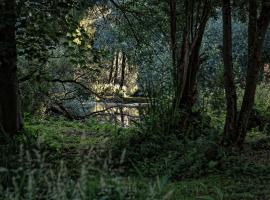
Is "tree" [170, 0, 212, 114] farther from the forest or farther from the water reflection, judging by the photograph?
the water reflection

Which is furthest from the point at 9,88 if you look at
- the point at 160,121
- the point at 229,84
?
the point at 229,84

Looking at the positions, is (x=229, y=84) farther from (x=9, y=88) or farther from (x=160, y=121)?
(x=9, y=88)

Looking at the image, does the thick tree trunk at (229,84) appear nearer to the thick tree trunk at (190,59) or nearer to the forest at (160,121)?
the forest at (160,121)

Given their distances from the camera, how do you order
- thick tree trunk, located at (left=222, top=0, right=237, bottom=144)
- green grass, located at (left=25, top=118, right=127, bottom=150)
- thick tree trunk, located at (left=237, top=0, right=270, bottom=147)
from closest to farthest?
thick tree trunk, located at (left=237, top=0, right=270, bottom=147) < thick tree trunk, located at (left=222, top=0, right=237, bottom=144) < green grass, located at (left=25, top=118, right=127, bottom=150)

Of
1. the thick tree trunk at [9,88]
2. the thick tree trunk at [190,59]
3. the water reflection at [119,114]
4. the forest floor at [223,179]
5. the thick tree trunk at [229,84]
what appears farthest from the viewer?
the water reflection at [119,114]

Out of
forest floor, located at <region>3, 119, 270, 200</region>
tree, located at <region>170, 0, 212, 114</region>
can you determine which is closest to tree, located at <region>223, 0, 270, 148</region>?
forest floor, located at <region>3, 119, 270, 200</region>

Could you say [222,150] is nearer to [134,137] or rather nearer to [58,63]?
[134,137]

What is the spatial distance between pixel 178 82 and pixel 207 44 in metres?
14.2

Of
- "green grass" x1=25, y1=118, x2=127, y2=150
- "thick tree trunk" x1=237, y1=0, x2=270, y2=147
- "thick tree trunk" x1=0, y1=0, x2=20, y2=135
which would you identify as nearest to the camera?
"thick tree trunk" x1=237, y1=0, x2=270, y2=147

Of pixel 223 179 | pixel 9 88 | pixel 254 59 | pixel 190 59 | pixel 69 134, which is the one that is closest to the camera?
pixel 223 179

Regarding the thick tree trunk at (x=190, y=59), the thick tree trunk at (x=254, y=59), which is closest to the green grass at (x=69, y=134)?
the thick tree trunk at (x=190, y=59)

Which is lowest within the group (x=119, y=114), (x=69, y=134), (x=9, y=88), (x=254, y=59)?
(x=69, y=134)

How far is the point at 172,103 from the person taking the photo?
8.67 meters

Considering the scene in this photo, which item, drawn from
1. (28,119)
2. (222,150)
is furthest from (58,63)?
(222,150)
